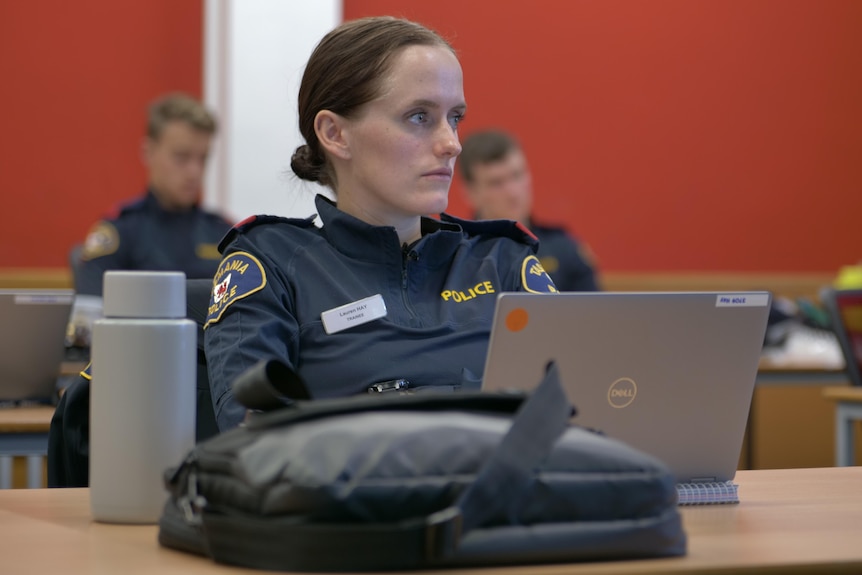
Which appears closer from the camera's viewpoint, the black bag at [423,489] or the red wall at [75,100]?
the black bag at [423,489]

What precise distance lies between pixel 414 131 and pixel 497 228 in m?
0.21

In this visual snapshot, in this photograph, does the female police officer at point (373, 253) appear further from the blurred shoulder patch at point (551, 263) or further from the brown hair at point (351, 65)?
the blurred shoulder patch at point (551, 263)

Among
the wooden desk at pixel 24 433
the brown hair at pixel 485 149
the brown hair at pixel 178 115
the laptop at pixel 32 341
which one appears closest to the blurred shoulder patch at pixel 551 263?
the brown hair at pixel 485 149

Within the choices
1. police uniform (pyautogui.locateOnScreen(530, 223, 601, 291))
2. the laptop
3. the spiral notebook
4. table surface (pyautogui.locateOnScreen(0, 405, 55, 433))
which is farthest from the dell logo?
police uniform (pyautogui.locateOnScreen(530, 223, 601, 291))

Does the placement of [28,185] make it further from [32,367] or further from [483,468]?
[483,468]

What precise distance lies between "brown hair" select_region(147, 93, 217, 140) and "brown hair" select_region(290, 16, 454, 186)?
244 centimetres

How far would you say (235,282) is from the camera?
1.56 m

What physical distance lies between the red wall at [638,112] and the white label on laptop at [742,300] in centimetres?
379

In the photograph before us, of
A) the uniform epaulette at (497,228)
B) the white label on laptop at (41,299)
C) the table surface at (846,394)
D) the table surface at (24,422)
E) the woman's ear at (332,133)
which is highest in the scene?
the woman's ear at (332,133)

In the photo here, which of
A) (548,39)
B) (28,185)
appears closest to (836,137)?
(548,39)

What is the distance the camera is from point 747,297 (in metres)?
1.21

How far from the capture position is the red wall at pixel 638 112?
466 cm

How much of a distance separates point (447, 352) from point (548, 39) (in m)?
3.81

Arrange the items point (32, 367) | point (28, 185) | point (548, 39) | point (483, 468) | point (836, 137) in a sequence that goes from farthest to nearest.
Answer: point (836, 137) → point (548, 39) → point (28, 185) → point (32, 367) → point (483, 468)
